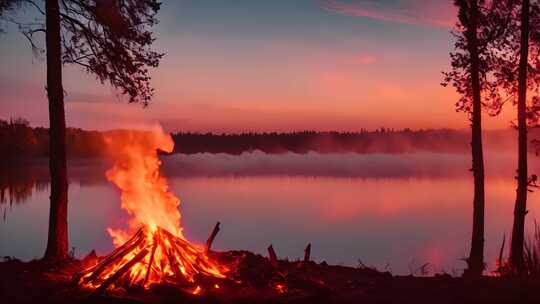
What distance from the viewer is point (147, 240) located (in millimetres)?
11305

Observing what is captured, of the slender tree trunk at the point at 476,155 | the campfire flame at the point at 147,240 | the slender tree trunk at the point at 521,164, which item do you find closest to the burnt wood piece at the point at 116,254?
the campfire flame at the point at 147,240

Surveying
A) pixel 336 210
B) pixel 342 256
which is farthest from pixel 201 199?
pixel 342 256

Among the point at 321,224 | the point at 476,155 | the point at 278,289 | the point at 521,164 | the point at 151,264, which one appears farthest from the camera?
the point at 321,224

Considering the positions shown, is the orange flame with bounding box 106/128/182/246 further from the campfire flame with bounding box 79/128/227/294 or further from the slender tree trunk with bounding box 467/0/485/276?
the slender tree trunk with bounding box 467/0/485/276

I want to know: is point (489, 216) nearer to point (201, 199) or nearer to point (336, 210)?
point (336, 210)

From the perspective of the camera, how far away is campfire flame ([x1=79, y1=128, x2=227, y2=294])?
406 inches

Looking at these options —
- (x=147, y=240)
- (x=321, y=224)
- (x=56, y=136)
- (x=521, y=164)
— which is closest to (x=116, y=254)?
(x=147, y=240)

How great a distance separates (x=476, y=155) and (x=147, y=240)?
926cm

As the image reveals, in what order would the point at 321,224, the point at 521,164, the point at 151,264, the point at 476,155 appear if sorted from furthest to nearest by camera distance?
the point at 321,224 → the point at 521,164 → the point at 476,155 → the point at 151,264

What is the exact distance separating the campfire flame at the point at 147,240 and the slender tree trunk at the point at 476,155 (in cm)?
778

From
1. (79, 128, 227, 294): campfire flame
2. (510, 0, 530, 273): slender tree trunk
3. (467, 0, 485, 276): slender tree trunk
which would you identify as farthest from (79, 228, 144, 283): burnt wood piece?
(510, 0, 530, 273): slender tree trunk

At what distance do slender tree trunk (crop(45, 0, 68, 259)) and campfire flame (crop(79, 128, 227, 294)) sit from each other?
5.22 ft

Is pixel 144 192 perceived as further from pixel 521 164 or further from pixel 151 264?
pixel 521 164

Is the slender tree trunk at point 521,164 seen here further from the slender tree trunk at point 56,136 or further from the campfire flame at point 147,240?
the slender tree trunk at point 56,136
